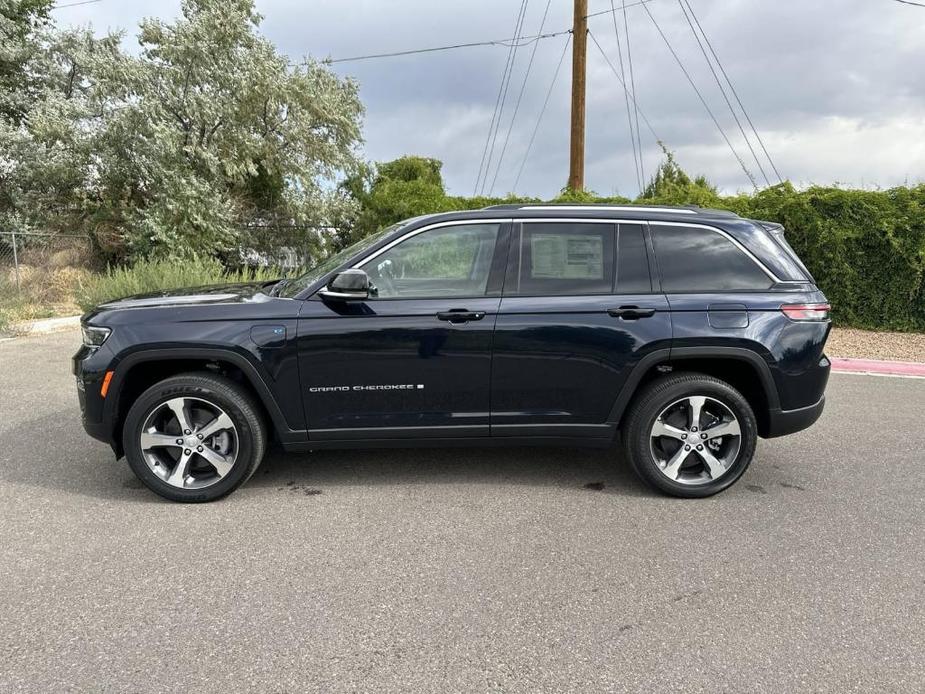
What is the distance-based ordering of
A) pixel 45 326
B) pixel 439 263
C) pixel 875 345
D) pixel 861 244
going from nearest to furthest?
pixel 439 263 → pixel 875 345 → pixel 861 244 → pixel 45 326

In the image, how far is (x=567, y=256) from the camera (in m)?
3.87

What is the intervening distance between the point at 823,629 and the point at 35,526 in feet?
13.1

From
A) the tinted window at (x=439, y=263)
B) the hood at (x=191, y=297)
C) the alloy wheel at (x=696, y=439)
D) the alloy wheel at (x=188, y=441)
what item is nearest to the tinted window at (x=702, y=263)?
the alloy wheel at (x=696, y=439)

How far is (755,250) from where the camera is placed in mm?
3887

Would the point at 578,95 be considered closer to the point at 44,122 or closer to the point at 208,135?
the point at 208,135

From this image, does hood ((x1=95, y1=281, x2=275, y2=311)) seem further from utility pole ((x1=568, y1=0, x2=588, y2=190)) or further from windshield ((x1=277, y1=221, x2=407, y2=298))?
utility pole ((x1=568, y1=0, x2=588, y2=190))

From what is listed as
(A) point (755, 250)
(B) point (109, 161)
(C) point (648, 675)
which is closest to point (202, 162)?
(B) point (109, 161)

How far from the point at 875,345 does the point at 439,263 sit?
8278 millimetres

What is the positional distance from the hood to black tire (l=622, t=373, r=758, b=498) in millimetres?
2542

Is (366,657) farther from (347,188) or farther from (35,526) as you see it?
(347,188)

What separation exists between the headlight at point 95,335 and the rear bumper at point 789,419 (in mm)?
4082

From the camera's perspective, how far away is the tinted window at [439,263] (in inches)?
150

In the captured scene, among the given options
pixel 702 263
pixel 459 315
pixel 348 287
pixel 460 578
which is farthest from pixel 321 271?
pixel 702 263

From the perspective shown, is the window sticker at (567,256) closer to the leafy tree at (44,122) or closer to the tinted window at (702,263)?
the tinted window at (702,263)
